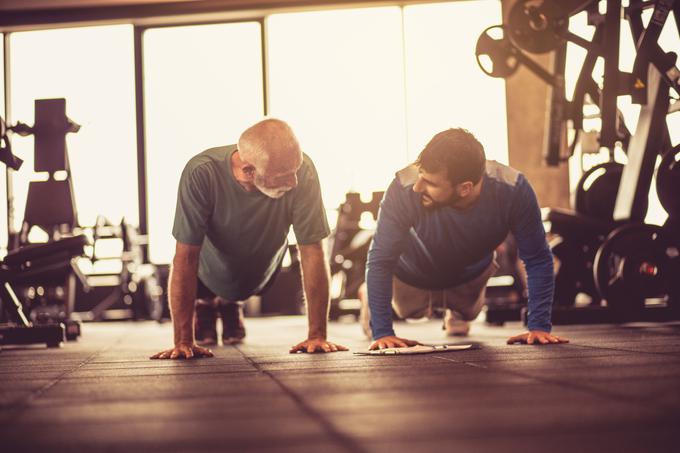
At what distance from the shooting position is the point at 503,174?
273 centimetres

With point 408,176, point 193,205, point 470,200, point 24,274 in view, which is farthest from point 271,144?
point 24,274

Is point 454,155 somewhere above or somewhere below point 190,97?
below

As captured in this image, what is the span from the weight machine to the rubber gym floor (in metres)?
1.39

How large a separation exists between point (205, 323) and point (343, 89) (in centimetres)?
570

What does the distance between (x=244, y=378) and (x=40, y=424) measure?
2.38 ft

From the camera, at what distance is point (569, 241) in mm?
4438

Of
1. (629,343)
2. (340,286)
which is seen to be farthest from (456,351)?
(340,286)

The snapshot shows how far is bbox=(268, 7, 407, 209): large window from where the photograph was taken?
8891mm

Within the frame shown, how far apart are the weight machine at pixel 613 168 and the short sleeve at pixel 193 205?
1972 mm

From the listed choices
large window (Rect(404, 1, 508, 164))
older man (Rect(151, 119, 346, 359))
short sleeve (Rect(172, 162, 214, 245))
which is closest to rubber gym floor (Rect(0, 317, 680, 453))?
older man (Rect(151, 119, 346, 359))

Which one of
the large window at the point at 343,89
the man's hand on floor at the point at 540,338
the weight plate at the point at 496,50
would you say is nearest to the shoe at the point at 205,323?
the man's hand on floor at the point at 540,338

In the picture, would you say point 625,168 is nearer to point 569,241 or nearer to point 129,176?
point 569,241

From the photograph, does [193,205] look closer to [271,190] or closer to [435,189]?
[271,190]

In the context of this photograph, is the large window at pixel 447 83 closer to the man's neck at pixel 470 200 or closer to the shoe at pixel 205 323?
the shoe at pixel 205 323
